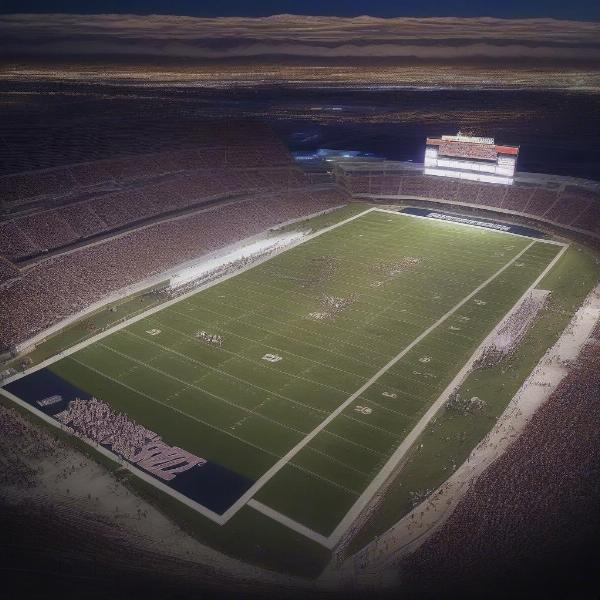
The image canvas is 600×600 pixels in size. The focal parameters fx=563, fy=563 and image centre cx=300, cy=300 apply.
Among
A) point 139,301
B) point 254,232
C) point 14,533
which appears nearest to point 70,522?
point 14,533

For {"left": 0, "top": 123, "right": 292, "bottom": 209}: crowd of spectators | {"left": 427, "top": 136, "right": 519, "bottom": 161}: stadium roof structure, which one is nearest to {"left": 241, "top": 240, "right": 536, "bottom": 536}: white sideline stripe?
{"left": 427, "top": 136, "right": 519, "bottom": 161}: stadium roof structure

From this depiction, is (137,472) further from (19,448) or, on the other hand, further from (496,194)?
(496,194)

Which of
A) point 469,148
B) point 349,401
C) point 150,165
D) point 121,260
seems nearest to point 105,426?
point 349,401

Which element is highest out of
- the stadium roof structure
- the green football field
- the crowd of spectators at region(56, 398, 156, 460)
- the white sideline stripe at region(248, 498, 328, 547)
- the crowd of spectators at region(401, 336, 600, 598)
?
the stadium roof structure

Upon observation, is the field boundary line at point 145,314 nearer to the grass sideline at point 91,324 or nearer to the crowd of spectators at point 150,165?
the grass sideline at point 91,324

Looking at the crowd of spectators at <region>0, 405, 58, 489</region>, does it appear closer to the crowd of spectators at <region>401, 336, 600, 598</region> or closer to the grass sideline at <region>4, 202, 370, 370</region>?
the grass sideline at <region>4, 202, 370, 370</region>

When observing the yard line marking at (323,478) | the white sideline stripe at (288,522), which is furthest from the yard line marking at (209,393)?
the white sideline stripe at (288,522)
